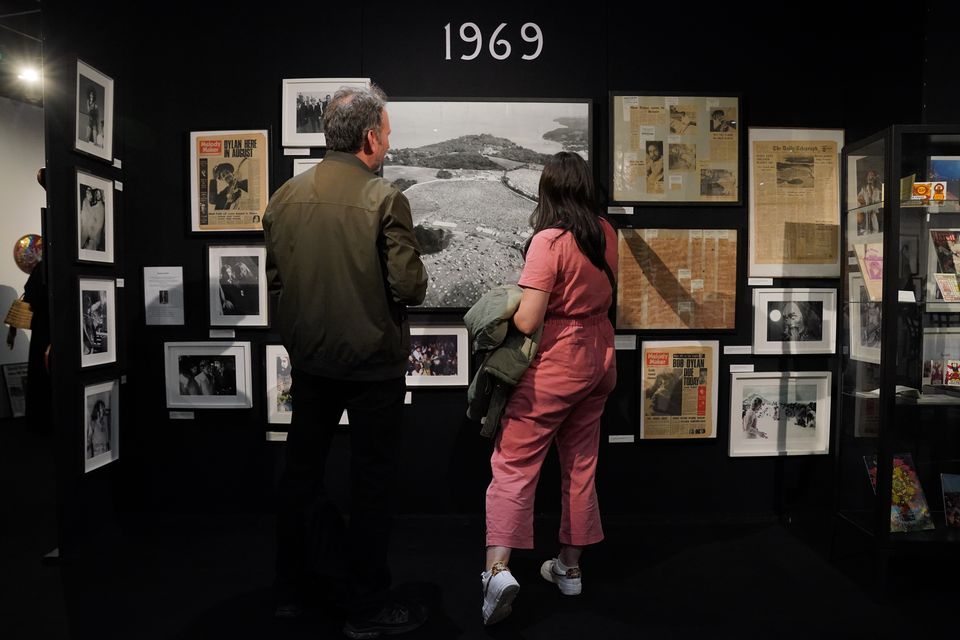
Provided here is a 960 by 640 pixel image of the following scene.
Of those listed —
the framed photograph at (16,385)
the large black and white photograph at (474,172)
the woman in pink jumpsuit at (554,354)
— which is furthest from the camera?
the framed photograph at (16,385)

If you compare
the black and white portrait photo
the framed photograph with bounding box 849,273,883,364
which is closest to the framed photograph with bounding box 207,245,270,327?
the black and white portrait photo

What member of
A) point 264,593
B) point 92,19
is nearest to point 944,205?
point 264,593

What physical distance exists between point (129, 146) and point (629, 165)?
2584 mm

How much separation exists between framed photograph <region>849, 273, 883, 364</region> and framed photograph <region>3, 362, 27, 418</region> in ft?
22.4

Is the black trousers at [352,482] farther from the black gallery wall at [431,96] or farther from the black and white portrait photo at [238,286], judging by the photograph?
the black and white portrait photo at [238,286]

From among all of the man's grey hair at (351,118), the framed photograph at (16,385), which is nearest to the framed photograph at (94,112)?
the man's grey hair at (351,118)

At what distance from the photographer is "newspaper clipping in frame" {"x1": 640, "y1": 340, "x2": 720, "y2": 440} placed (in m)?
3.12

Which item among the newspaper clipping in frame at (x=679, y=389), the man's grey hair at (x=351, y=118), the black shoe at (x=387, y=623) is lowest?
the black shoe at (x=387, y=623)

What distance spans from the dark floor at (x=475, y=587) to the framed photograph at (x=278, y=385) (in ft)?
1.82

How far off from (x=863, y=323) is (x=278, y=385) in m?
2.79

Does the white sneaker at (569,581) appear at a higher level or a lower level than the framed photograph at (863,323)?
lower

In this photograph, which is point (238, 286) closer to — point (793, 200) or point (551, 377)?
point (551, 377)

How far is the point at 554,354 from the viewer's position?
7.36 feet

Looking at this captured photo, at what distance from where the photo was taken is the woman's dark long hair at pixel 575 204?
2184mm
